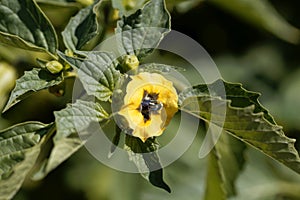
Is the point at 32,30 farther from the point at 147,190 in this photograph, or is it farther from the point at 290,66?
the point at 290,66

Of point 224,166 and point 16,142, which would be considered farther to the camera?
point 224,166

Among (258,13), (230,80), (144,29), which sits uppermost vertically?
(258,13)

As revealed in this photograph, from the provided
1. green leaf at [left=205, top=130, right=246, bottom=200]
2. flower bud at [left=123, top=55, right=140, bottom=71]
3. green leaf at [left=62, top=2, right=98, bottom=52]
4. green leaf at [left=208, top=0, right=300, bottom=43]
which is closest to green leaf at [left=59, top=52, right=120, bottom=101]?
flower bud at [left=123, top=55, right=140, bottom=71]

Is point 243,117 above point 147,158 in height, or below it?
above

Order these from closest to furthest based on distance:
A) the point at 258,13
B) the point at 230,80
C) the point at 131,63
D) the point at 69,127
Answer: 1. the point at 69,127
2. the point at 131,63
3. the point at 258,13
4. the point at 230,80

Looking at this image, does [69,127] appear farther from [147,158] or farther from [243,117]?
[243,117]

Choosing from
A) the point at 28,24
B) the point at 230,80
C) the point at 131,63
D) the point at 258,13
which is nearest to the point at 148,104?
the point at 131,63

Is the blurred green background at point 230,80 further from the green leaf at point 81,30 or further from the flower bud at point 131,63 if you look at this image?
the flower bud at point 131,63
